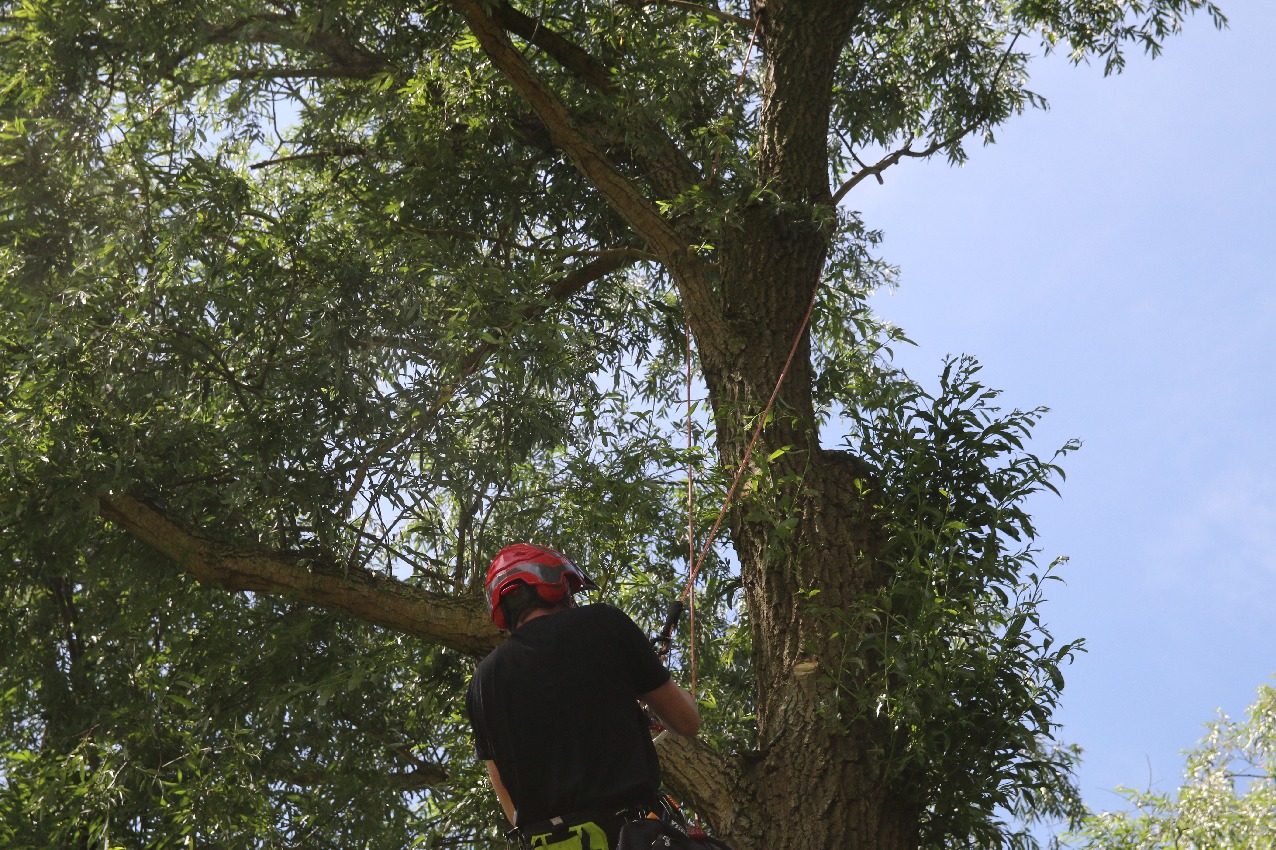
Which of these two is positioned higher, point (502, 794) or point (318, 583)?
point (318, 583)

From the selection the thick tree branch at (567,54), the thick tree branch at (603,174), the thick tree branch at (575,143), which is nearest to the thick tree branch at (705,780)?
the thick tree branch at (603,174)

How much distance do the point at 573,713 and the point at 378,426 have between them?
2089mm

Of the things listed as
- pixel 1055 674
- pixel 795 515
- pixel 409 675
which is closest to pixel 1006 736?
pixel 1055 674

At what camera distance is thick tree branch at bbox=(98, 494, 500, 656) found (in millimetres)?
5051

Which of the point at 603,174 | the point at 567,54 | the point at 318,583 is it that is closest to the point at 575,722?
the point at 318,583

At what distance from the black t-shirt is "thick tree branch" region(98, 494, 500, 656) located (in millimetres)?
1573

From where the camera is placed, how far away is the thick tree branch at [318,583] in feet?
16.6

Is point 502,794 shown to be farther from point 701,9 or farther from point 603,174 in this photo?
point 701,9

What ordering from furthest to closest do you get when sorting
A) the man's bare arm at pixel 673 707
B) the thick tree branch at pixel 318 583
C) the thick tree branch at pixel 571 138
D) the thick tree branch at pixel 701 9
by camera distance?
1. the thick tree branch at pixel 701 9
2. the thick tree branch at pixel 571 138
3. the thick tree branch at pixel 318 583
4. the man's bare arm at pixel 673 707

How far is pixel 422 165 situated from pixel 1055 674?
12.7ft

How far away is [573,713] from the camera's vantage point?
131 inches

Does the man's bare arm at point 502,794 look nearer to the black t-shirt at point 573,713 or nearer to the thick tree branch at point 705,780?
the black t-shirt at point 573,713

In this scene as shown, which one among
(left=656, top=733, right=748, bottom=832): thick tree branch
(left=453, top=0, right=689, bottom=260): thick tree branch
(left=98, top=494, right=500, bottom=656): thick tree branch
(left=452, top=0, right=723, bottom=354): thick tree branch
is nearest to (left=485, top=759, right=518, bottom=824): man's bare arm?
(left=656, top=733, right=748, bottom=832): thick tree branch

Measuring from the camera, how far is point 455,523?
260 inches
